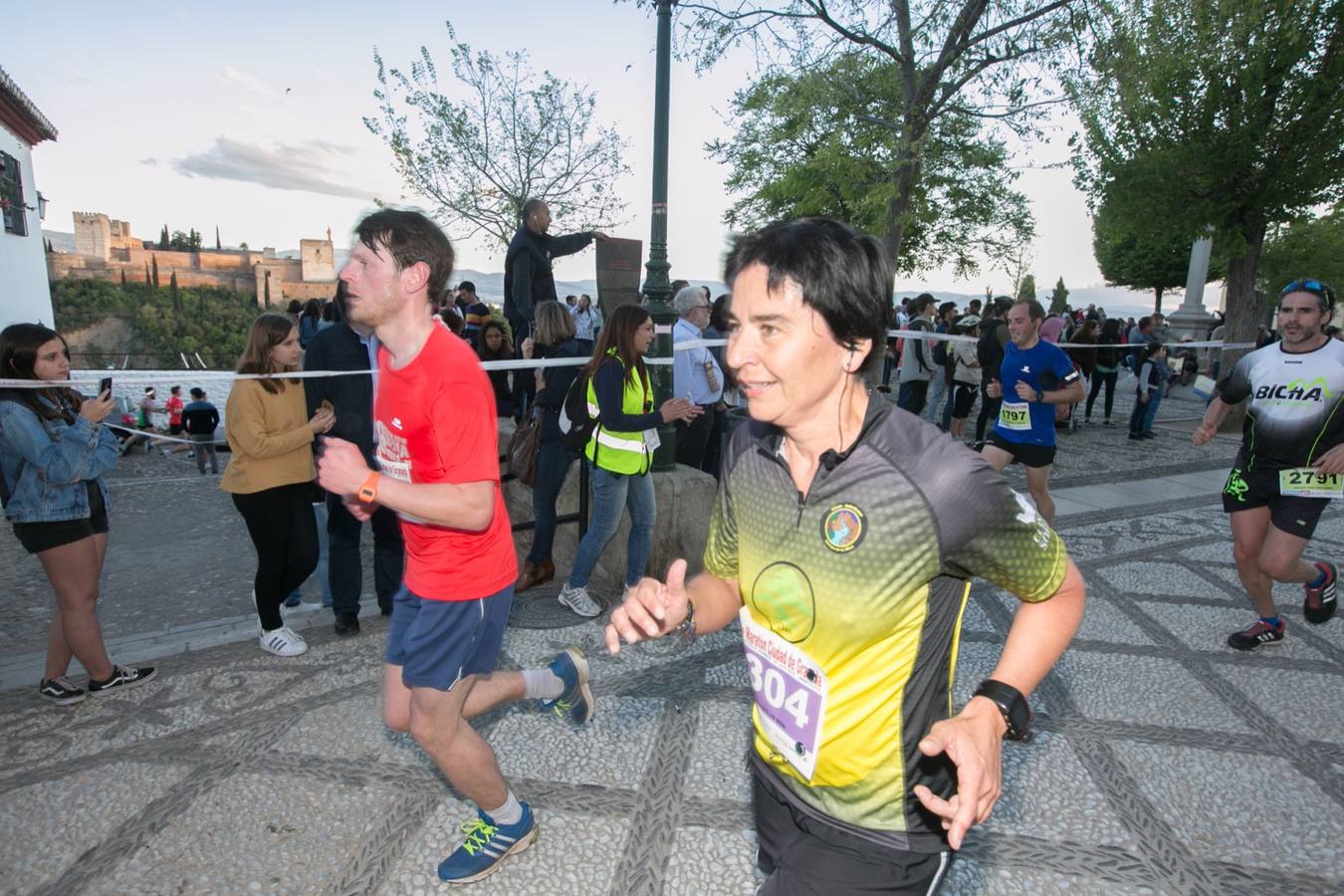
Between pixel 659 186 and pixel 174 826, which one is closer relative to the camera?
pixel 174 826

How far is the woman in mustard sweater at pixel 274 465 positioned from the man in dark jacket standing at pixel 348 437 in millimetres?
96

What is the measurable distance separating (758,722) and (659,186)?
4975 millimetres

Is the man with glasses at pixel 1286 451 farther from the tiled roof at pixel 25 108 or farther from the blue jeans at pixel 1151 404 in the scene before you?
the tiled roof at pixel 25 108

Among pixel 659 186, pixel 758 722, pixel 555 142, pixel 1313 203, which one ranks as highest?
pixel 555 142

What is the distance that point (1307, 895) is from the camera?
2469 millimetres

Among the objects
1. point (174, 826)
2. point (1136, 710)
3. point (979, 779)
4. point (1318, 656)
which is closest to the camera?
point (979, 779)

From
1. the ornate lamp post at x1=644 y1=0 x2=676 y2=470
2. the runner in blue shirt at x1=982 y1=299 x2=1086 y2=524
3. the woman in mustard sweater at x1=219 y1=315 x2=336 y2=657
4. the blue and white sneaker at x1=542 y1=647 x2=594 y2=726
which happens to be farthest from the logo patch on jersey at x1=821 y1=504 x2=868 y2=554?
the runner in blue shirt at x1=982 y1=299 x2=1086 y2=524

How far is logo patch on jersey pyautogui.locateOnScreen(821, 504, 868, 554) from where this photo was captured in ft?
4.53

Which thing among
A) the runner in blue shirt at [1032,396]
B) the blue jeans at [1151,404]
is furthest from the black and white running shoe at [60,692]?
the blue jeans at [1151,404]

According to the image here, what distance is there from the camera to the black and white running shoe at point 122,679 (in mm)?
3584

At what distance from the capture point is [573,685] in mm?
3145

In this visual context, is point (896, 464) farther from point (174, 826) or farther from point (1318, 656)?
point (1318, 656)

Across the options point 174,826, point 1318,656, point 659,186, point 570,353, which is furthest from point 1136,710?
point 659,186

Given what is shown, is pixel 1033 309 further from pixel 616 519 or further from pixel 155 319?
pixel 155 319
